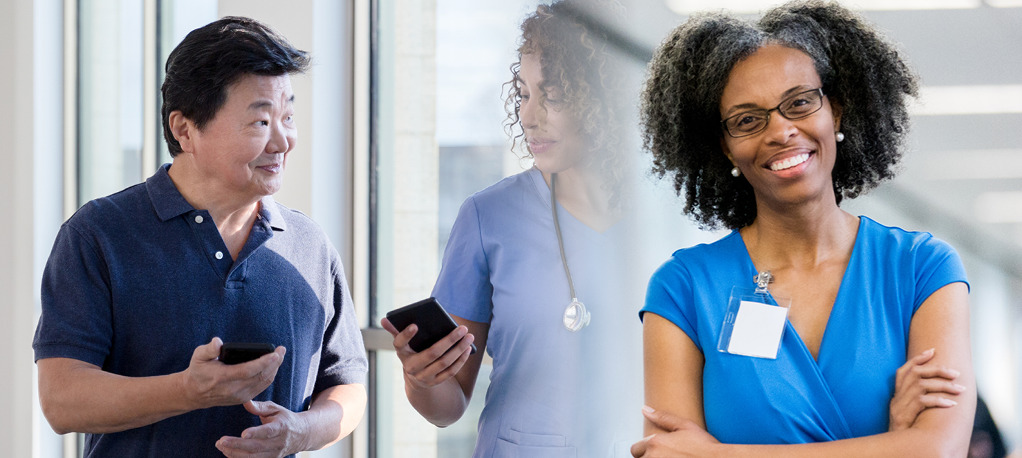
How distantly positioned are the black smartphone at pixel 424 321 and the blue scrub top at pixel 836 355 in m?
0.43

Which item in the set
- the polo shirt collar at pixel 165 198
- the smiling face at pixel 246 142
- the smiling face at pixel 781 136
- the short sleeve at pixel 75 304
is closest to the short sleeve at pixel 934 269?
the smiling face at pixel 781 136

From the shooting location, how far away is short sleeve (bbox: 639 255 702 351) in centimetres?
166

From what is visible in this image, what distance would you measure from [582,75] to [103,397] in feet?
4.60

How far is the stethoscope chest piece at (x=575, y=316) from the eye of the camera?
215cm

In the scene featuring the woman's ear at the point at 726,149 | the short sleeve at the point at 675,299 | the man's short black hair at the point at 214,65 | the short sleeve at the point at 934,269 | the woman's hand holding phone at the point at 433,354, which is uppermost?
the man's short black hair at the point at 214,65

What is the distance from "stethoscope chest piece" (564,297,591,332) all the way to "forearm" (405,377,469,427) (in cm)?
32

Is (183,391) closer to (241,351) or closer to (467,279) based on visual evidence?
(241,351)

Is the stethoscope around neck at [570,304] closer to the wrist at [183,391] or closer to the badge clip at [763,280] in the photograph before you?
the badge clip at [763,280]

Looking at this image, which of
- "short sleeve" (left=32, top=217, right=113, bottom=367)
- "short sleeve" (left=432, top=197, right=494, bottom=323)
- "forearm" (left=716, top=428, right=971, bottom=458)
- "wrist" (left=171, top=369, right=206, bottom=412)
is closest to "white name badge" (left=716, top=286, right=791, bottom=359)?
"forearm" (left=716, top=428, right=971, bottom=458)

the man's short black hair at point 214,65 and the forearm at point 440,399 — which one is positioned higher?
the man's short black hair at point 214,65

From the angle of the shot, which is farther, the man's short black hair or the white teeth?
the man's short black hair

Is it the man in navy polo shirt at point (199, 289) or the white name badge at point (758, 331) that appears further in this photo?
the man in navy polo shirt at point (199, 289)

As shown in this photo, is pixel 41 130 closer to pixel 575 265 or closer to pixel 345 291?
pixel 345 291

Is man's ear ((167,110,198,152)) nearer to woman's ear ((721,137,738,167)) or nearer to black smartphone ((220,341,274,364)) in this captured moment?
black smartphone ((220,341,274,364))
